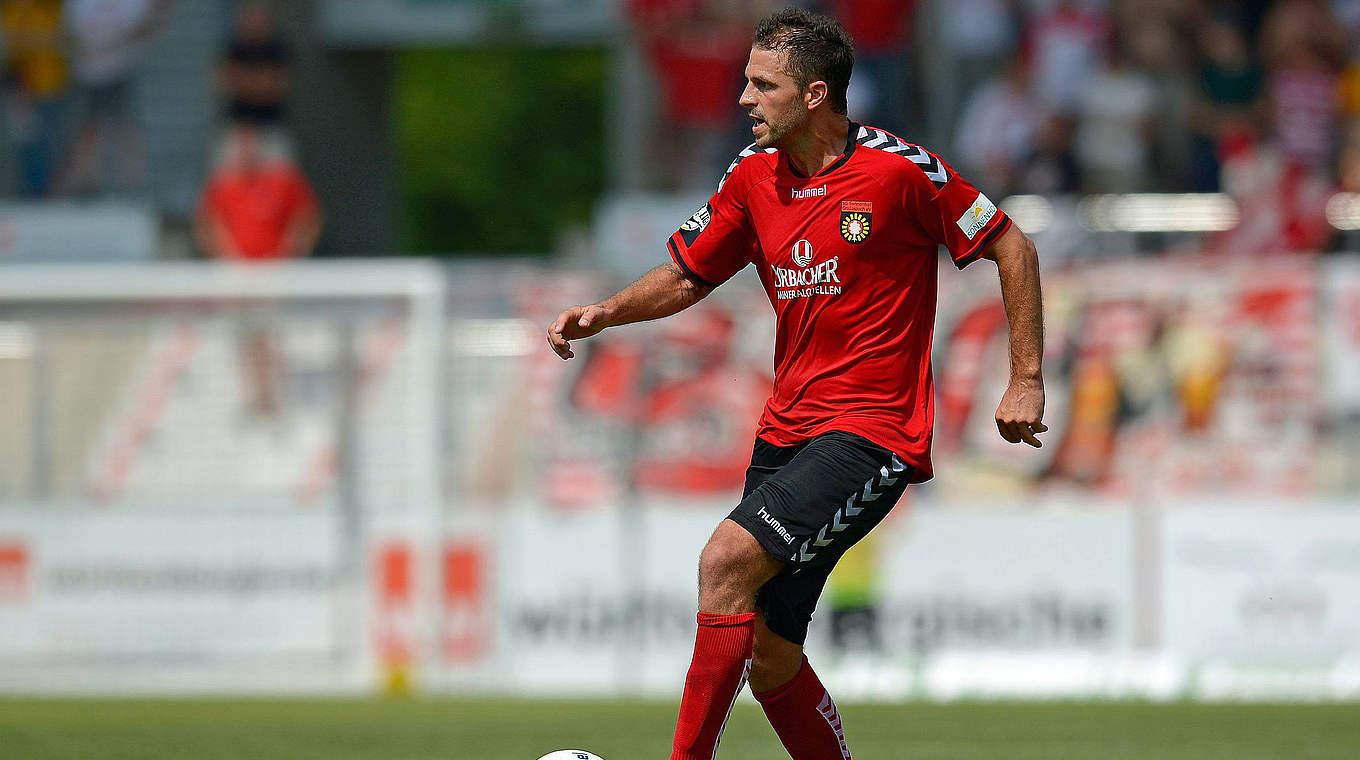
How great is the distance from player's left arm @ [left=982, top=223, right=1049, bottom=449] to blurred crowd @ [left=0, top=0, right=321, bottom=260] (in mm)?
11332

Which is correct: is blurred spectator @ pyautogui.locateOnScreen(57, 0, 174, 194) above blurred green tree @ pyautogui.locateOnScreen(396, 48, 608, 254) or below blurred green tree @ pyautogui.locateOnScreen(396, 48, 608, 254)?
below

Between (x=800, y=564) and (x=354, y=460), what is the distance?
7476mm

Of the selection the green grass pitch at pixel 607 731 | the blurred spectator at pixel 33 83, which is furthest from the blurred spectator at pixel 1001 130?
the blurred spectator at pixel 33 83

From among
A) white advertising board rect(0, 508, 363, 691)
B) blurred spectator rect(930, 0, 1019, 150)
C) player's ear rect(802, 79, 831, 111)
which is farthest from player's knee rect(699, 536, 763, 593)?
blurred spectator rect(930, 0, 1019, 150)

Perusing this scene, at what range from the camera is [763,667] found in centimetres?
544

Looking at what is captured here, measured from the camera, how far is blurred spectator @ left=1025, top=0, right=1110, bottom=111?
1421cm

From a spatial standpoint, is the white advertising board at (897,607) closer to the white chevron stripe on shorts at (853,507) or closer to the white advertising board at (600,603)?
the white advertising board at (600,603)

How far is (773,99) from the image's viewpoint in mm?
5293

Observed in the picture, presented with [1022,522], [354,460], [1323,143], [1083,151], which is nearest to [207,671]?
[354,460]

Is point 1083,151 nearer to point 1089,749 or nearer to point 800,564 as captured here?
point 1089,749

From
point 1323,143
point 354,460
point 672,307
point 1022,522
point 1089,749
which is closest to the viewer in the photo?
point 672,307

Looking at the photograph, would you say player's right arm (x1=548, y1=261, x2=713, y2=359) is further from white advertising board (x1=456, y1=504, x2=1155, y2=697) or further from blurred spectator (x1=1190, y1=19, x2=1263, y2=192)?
blurred spectator (x1=1190, y1=19, x2=1263, y2=192)

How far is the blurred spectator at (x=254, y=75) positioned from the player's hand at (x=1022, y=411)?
39.0 ft

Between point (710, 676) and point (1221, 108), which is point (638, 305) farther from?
point (1221, 108)
